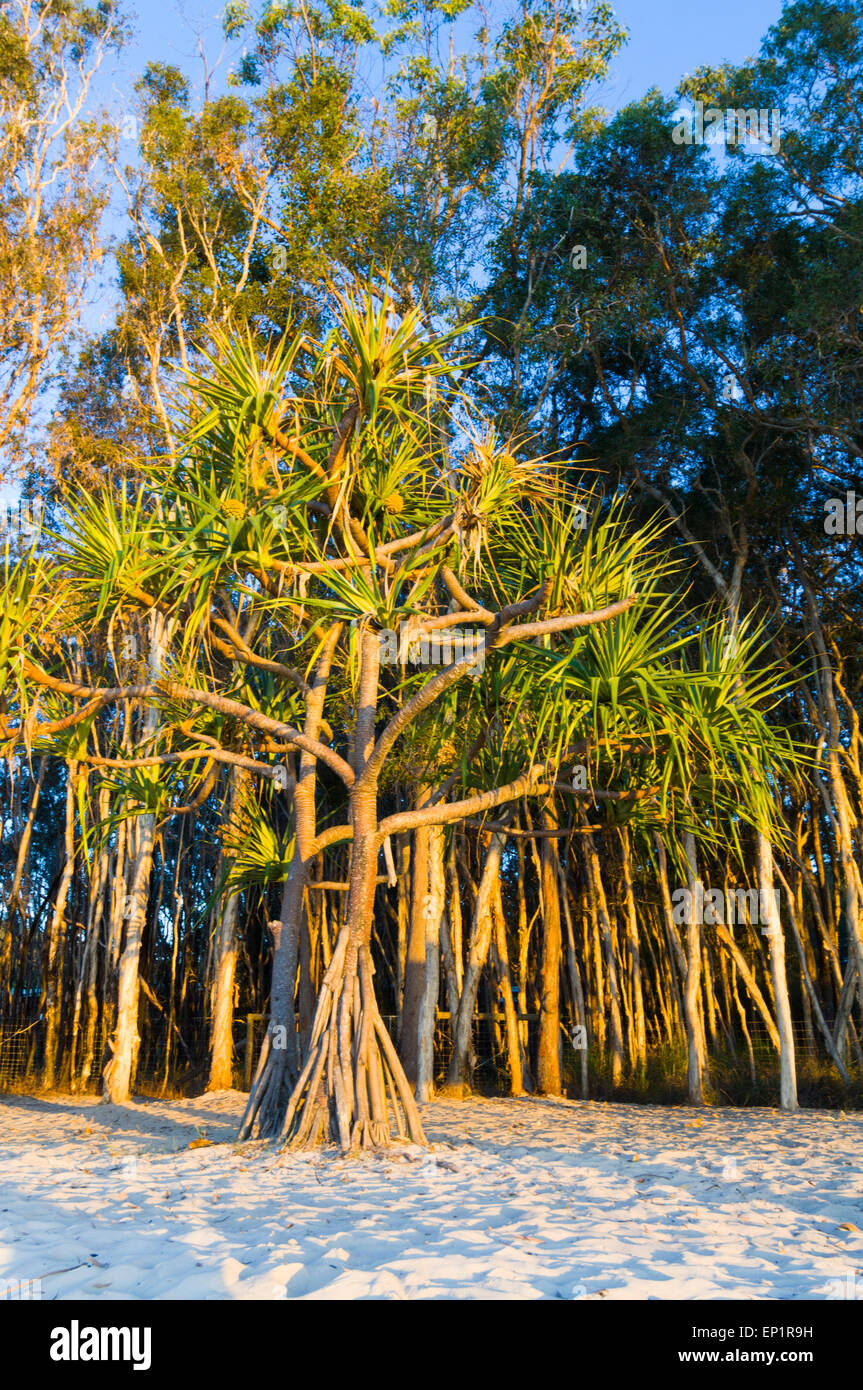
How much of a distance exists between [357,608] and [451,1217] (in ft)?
7.35

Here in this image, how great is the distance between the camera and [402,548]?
4.83m

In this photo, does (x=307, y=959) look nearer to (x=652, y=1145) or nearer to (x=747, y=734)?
(x=652, y=1145)

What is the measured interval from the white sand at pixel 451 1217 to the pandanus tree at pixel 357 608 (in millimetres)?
619

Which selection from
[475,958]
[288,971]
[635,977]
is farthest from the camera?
[635,977]

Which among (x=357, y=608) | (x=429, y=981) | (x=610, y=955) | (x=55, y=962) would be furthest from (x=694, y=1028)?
(x=55, y=962)

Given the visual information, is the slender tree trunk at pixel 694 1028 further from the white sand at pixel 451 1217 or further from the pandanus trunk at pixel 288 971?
the pandanus trunk at pixel 288 971

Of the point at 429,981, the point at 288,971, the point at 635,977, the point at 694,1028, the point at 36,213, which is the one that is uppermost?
the point at 36,213

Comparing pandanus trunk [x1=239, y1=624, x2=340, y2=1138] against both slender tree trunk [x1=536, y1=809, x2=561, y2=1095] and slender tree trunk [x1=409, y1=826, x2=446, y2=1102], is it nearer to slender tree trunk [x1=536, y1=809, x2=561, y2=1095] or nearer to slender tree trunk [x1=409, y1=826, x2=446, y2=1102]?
slender tree trunk [x1=409, y1=826, x2=446, y2=1102]

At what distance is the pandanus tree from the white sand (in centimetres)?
62

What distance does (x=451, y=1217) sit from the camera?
9.72 feet

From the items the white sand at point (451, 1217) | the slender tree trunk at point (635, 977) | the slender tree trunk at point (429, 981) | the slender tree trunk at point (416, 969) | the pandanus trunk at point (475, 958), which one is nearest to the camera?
the white sand at point (451, 1217)

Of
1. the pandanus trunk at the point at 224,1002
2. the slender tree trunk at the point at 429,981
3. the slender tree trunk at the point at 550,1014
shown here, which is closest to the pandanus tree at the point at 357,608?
the slender tree trunk at the point at 429,981

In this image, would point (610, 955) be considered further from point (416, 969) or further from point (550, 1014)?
point (416, 969)

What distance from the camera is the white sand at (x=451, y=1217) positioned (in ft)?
7.05
